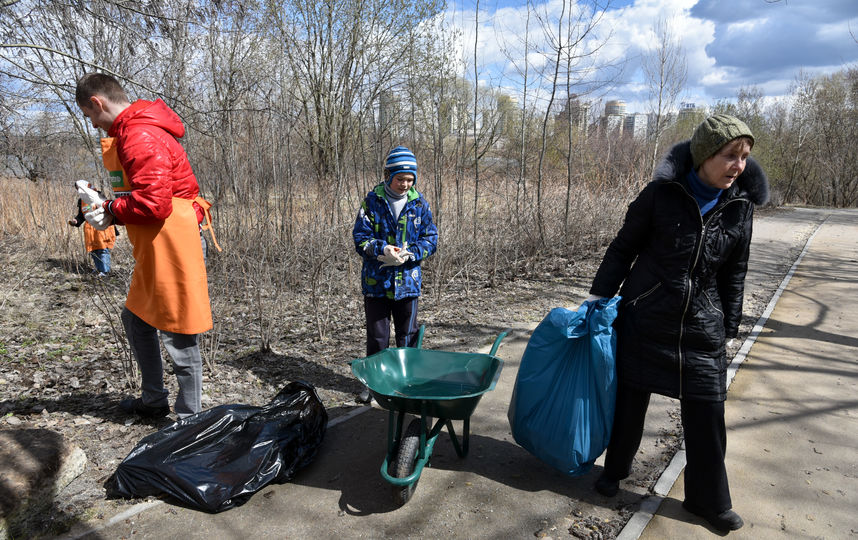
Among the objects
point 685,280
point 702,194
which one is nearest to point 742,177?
point 702,194

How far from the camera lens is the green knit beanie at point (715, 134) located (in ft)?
6.88

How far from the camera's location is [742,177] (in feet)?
7.55

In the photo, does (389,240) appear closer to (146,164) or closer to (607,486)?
(146,164)

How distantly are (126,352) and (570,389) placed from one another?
3.04m

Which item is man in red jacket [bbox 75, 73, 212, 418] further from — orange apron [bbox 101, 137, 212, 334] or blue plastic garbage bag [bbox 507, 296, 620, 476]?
blue plastic garbage bag [bbox 507, 296, 620, 476]

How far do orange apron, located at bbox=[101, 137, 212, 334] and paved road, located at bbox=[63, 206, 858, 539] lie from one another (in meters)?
0.95

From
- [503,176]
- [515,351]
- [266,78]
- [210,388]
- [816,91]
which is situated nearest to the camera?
[210,388]

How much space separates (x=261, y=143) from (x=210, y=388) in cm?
321

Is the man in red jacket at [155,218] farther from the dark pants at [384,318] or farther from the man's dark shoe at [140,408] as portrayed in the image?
the dark pants at [384,318]

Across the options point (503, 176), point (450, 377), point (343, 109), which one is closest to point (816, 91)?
point (503, 176)

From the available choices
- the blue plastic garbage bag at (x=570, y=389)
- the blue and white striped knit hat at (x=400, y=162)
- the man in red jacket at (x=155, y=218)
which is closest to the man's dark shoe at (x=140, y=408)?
the man in red jacket at (x=155, y=218)

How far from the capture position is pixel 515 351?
4883 mm

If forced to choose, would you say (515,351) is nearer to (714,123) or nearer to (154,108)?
(714,123)

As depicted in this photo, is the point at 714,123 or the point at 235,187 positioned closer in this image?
the point at 714,123
